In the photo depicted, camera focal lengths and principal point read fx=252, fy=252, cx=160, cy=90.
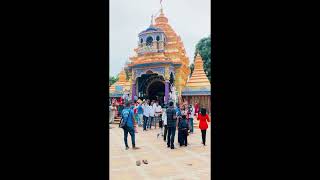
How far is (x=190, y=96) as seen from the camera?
1961 centimetres

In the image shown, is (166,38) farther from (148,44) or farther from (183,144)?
(183,144)

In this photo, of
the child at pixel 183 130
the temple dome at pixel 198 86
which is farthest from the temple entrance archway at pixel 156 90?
the child at pixel 183 130

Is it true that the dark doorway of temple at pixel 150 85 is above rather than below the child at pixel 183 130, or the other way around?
above

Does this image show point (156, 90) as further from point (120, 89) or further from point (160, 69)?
point (160, 69)

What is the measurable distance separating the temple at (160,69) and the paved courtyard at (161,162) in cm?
1065

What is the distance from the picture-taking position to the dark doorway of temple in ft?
67.6

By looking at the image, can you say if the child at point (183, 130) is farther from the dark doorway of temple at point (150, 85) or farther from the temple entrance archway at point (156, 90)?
the temple entrance archway at point (156, 90)

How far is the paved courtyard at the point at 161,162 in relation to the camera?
16.0 ft

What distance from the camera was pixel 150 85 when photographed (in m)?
21.5

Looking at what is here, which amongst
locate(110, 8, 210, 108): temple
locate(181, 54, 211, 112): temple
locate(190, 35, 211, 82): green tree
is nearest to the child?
locate(110, 8, 210, 108): temple

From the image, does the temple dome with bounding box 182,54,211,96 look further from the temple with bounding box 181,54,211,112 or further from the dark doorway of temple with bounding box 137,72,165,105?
the dark doorway of temple with bounding box 137,72,165,105

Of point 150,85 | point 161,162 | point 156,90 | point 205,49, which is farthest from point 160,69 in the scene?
point 205,49
